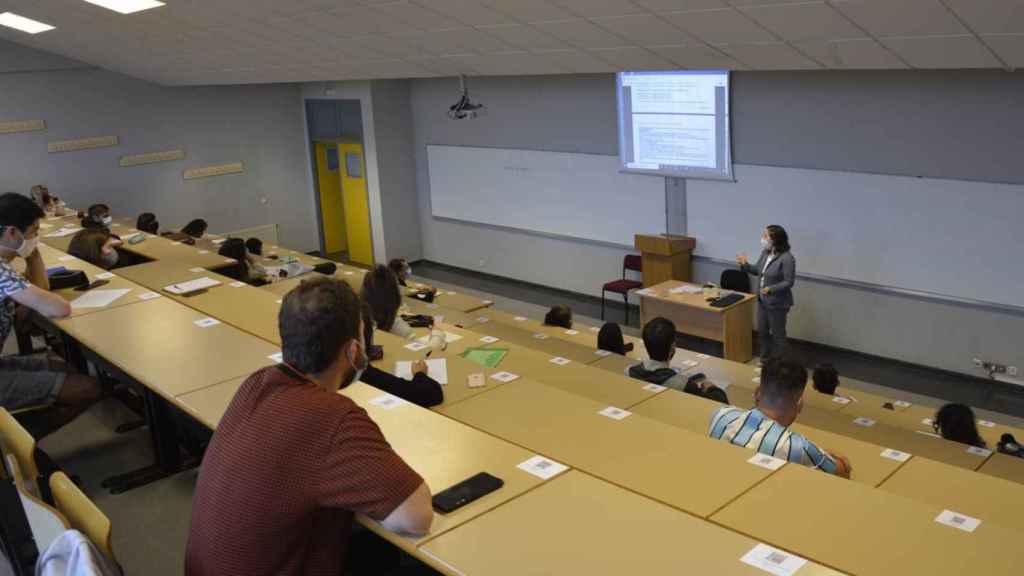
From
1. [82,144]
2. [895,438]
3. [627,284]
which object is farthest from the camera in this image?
[82,144]

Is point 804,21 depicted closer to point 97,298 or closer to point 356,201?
point 97,298

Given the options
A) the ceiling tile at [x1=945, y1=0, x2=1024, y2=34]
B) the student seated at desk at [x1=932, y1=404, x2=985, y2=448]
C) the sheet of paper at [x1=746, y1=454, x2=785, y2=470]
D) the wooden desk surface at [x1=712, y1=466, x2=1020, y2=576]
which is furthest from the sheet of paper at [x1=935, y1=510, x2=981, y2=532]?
the ceiling tile at [x1=945, y1=0, x2=1024, y2=34]

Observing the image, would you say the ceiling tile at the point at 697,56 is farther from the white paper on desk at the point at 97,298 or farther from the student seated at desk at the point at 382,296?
the white paper on desk at the point at 97,298

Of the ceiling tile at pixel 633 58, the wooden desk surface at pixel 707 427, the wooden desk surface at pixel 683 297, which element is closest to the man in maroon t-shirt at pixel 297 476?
the wooden desk surface at pixel 707 427

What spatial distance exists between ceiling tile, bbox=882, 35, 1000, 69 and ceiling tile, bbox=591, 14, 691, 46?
138 cm

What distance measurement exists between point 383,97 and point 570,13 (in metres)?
6.49

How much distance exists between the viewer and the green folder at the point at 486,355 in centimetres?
489

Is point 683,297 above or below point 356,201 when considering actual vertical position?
below

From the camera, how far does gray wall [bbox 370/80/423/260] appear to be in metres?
12.0

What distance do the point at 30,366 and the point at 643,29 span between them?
14.3ft

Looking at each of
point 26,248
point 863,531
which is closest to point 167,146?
point 26,248

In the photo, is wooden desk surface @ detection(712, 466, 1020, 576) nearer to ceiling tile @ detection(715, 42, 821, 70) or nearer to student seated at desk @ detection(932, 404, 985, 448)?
student seated at desk @ detection(932, 404, 985, 448)

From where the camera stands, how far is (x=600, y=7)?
5.56m

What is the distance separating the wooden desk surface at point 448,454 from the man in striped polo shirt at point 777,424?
1018 millimetres
